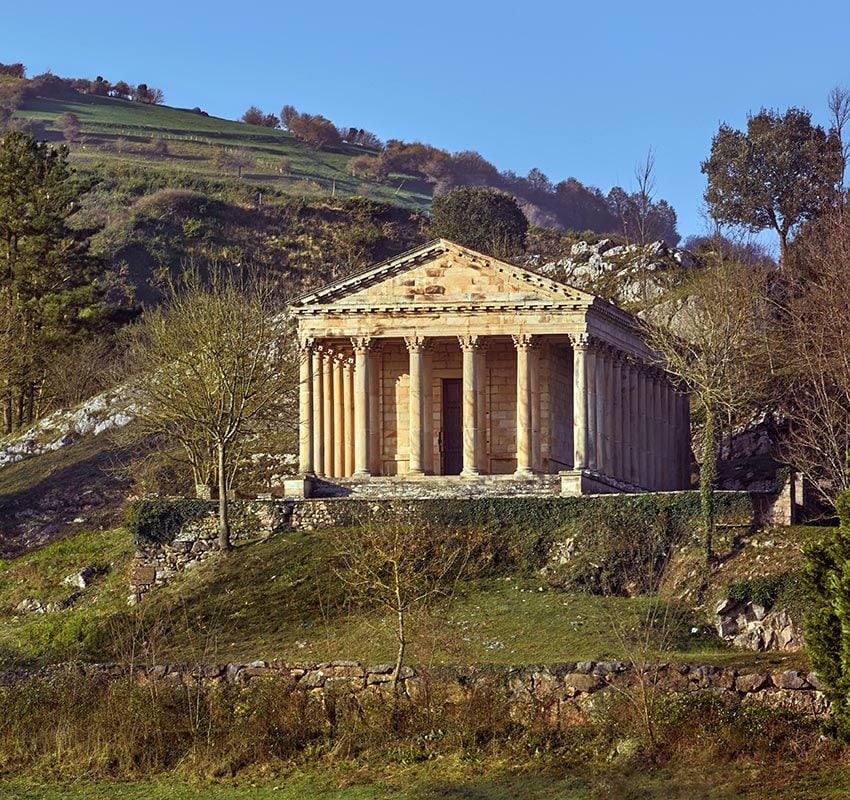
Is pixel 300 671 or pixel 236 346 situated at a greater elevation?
pixel 236 346

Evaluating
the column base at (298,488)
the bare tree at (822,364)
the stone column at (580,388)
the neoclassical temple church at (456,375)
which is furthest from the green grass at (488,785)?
the stone column at (580,388)

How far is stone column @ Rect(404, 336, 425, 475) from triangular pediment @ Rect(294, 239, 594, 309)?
4.75ft

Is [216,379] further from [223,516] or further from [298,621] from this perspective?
[298,621]

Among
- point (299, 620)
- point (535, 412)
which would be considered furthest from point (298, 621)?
point (535, 412)

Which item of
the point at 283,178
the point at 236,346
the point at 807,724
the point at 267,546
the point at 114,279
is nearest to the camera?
the point at 807,724

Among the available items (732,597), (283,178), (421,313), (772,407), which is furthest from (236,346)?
(283,178)

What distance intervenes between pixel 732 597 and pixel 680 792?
18889 millimetres

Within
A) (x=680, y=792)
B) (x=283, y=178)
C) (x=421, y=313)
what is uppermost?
(x=283, y=178)

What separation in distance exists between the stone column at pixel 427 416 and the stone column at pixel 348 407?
2.78 m

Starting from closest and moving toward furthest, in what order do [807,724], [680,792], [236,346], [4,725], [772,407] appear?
[680,792]
[807,724]
[4,725]
[236,346]
[772,407]

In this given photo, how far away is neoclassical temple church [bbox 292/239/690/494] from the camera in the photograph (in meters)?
65.5

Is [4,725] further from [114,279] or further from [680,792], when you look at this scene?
[114,279]

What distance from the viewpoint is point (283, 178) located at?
171 meters

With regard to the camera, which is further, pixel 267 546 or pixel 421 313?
pixel 421 313
